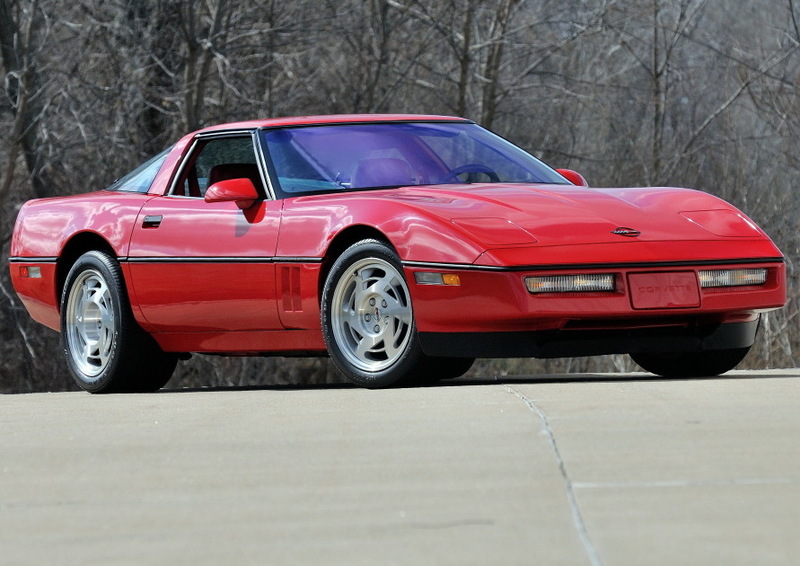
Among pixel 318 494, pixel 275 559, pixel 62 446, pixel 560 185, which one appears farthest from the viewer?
pixel 560 185

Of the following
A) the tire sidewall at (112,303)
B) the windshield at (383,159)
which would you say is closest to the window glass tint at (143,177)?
the tire sidewall at (112,303)

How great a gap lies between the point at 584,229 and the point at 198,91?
14.1m

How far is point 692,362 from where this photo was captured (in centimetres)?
914

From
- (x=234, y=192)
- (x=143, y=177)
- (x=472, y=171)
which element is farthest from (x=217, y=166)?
(x=472, y=171)

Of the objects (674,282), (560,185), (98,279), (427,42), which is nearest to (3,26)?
(427,42)

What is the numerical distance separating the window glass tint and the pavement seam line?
3.79 metres

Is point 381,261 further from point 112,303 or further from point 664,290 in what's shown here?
point 112,303

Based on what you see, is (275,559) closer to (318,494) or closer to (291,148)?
(318,494)

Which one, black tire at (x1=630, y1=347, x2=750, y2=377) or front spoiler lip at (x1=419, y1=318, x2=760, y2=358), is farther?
black tire at (x1=630, y1=347, x2=750, y2=377)

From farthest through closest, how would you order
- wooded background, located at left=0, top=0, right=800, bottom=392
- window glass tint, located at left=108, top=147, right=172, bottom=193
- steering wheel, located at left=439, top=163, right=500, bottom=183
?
wooded background, located at left=0, top=0, right=800, bottom=392
window glass tint, located at left=108, top=147, right=172, bottom=193
steering wheel, located at left=439, top=163, right=500, bottom=183

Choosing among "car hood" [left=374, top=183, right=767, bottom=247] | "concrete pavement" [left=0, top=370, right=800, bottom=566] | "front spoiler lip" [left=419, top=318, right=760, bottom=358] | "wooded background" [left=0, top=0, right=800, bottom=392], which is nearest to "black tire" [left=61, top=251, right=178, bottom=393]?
"car hood" [left=374, top=183, right=767, bottom=247]

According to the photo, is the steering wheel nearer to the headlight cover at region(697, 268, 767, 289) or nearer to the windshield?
the windshield

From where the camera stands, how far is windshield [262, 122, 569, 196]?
8906 millimetres

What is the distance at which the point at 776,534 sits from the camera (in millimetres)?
4355
